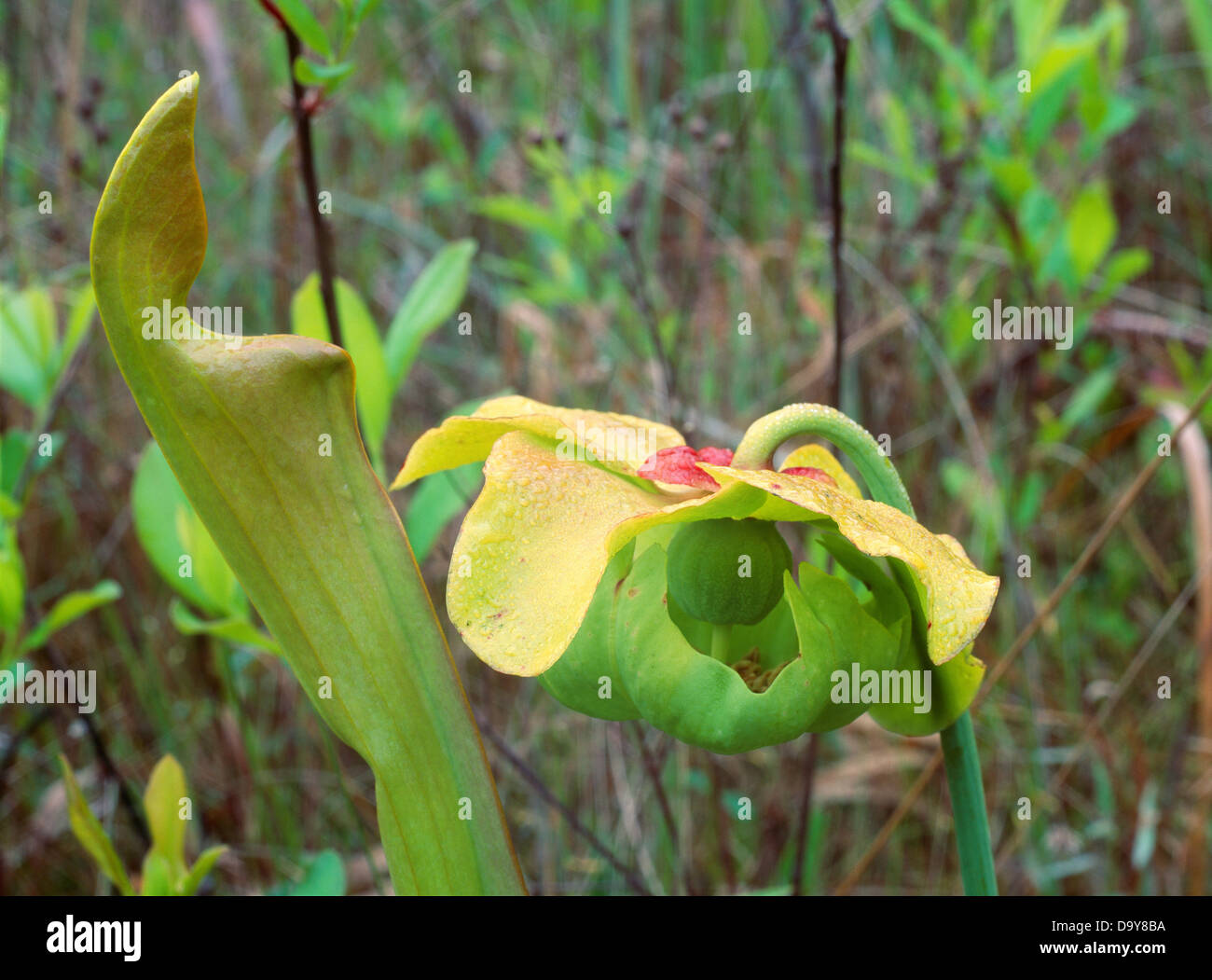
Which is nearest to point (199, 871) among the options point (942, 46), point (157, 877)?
point (157, 877)

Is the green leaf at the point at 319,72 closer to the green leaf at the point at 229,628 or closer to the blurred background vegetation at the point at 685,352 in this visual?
the blurred background vegetation at the point at 685,352

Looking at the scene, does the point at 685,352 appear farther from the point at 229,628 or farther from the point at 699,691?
the point at 699,691

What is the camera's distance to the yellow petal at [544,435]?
572 millimetres

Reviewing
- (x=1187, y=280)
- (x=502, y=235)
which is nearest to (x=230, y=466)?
(x=502, y=235)

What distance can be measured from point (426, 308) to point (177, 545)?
14.6 inches

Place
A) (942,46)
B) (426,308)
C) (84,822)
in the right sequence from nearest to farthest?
(84,822)
(426,308)
(942,46)

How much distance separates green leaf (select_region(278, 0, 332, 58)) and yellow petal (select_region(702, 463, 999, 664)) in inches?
22.5

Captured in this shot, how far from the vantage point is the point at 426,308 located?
3.71 ft

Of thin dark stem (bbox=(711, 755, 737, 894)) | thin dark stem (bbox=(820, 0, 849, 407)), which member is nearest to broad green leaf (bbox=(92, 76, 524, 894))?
thin dark stem (bbox=(820, 0, 849, 407))

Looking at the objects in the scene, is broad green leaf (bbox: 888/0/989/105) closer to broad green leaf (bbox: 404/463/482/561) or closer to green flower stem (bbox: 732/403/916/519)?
broad green leaf (bbox: 404/463/482/561)

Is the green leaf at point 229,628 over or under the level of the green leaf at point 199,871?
over

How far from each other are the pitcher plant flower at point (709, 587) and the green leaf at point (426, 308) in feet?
1.74

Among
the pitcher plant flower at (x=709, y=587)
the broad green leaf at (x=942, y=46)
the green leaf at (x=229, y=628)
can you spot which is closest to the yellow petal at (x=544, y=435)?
the pitcher plant flower at (x=709, y=587)

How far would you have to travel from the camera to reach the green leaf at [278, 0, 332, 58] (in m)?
0.80
